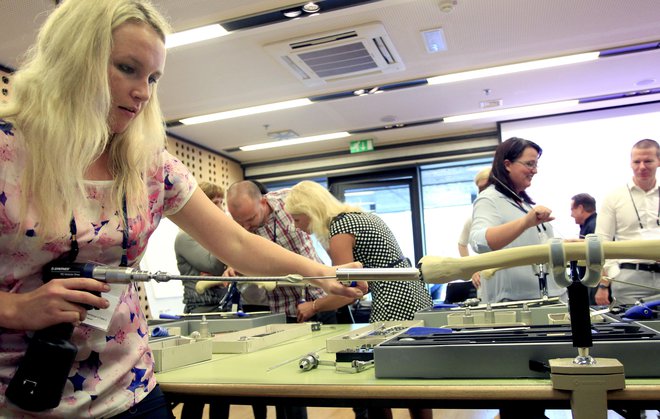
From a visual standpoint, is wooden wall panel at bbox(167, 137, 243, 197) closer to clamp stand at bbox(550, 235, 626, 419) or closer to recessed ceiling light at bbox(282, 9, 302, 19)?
recessed ceiling light at bbox(282, 9, 302, 19)

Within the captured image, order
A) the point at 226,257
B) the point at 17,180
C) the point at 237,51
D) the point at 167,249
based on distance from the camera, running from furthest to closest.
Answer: the point at 167,249 → the point at 237,51 → the point at 226,257 → the point at 17,180

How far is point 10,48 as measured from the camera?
3.78 meters

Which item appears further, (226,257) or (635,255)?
(226,257)

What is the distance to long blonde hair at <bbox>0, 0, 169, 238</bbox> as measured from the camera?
93cm

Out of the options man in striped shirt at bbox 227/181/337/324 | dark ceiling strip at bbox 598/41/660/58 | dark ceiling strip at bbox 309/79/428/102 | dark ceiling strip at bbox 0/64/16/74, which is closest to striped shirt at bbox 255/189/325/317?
man in striped shirt at bbox 227/181/337/324

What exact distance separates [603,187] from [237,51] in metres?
4.16

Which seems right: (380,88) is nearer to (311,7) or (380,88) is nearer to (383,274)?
(311,7)

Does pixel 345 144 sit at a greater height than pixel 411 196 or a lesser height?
greater

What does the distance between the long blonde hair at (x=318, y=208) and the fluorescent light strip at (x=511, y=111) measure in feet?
12.7

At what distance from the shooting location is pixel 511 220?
230cm

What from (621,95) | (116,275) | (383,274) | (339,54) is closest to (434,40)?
(339,54)

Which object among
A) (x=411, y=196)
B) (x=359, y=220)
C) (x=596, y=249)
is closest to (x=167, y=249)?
(x=411, y=196)

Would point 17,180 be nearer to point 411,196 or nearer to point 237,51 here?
point 237,51

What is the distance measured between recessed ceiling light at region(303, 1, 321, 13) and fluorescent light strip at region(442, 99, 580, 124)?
9.78ft
